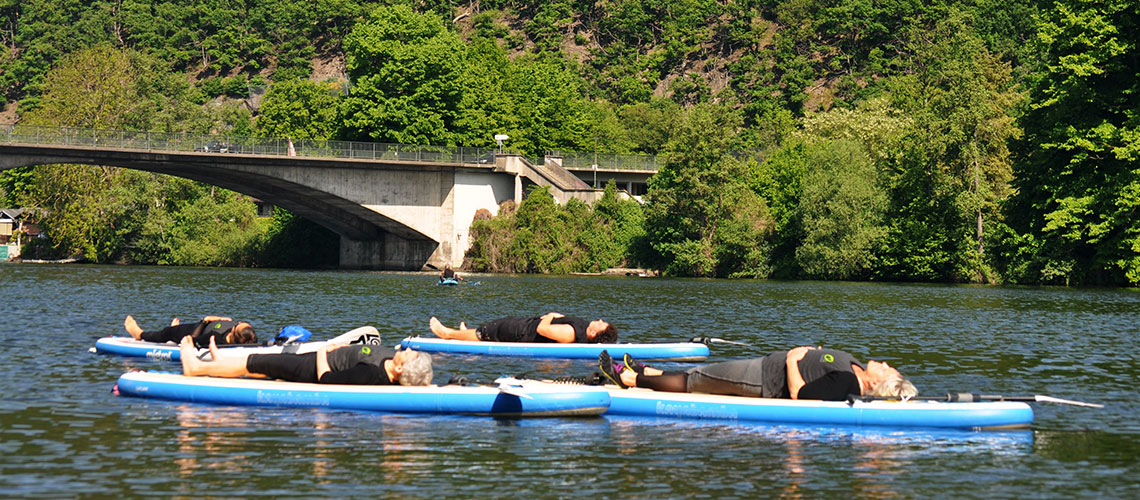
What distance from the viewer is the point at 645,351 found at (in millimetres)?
28578

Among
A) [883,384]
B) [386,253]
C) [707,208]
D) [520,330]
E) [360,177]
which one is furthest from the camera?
[386,253]

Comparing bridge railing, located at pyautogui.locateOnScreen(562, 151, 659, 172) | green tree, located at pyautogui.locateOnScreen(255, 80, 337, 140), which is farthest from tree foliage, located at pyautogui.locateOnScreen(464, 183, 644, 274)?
green tree, located at pyautogui.locateOnScreen(255, 80, 337, 140)

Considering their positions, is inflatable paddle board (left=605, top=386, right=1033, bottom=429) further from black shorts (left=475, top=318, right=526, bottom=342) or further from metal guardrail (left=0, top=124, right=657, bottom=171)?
metal guardrail (left=0, top=124, right=657, bottom=171)

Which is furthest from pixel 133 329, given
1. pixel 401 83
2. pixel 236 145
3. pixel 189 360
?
pixel 401 83

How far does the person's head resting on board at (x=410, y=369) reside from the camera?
1984 centimetres

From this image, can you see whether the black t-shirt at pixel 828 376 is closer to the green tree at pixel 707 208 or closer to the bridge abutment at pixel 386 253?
the green tree at pixel 707 208

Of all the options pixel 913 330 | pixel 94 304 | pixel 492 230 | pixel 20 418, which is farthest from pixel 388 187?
pixel 20 418

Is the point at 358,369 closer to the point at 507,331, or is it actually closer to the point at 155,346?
the point at 155,346

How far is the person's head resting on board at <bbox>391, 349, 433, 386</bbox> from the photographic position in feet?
65.1

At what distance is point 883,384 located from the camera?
19.1 metres

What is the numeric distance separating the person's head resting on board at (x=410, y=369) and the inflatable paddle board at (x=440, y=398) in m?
0.22

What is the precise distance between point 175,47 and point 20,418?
17328cm

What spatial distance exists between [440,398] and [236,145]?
59.8 m

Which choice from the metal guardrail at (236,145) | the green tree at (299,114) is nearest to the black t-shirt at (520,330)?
the metal guardrail at (236,145)
